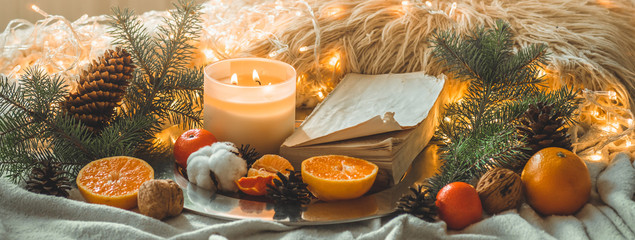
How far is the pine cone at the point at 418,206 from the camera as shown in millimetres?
807

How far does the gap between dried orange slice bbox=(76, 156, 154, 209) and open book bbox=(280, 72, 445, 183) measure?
23cm

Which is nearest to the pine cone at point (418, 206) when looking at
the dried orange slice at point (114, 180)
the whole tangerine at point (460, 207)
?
the whole tangerine at point (460, 207)

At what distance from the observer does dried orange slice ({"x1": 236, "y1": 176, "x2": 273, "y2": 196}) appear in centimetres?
86

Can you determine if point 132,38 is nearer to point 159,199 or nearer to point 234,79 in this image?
point 234,79

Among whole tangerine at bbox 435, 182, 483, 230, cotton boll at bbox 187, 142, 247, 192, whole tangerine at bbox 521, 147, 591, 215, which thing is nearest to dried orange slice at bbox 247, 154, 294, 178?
cotton boll at bbox 187, 142, 247, 192

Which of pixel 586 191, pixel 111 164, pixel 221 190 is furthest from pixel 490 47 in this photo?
pixel 111 164

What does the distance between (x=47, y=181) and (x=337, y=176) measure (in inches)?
16.3

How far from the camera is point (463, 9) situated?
130 cm

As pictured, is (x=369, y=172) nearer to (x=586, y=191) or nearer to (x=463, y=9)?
(x=586, y=191)

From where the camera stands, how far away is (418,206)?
817mm

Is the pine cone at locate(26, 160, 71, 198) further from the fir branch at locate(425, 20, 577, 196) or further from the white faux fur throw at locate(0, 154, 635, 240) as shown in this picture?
the fir branch at locate(425, 20, 577, 196)

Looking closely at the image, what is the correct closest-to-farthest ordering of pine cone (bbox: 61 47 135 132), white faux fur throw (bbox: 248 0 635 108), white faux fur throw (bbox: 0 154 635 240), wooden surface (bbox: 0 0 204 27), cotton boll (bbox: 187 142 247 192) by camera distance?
white faux fur throw (bbox: 0 154 635 240)
cotton boll (bbox: 187 142 247 192)
pine cone (bbox: 61 47 135 132)
white faux fur throw (bbox: 248 0 635 108)
wooden surface (bbox: 0 0 204 27)

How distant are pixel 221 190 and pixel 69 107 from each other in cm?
32

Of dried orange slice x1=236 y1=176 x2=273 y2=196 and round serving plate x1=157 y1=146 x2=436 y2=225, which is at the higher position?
dried orange slice x1=236 y1=176 x2=273 y2=196
